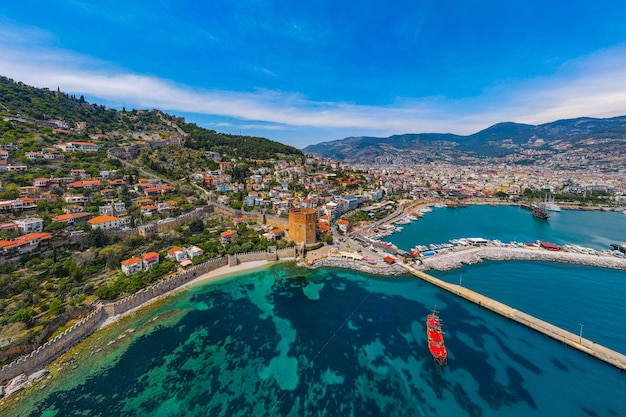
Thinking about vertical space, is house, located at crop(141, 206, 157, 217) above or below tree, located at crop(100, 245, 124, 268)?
above

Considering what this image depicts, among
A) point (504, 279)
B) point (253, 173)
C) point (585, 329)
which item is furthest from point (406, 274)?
point (253, 173)

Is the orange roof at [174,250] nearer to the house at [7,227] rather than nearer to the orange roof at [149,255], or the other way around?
the orange roof at [149,255]

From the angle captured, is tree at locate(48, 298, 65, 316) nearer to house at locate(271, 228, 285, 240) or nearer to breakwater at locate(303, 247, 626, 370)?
breakwater at locate(303, 247, 626, 370)

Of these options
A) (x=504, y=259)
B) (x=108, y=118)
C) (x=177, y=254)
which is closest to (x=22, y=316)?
(x=177, y=254)

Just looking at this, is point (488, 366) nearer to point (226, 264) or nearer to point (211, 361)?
point (211, 361)

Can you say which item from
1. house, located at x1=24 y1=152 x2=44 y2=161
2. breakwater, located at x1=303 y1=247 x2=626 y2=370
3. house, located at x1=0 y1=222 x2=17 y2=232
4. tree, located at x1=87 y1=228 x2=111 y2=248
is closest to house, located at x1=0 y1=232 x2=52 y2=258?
house, located at x1=0 y1=222 x2=17 y2=232

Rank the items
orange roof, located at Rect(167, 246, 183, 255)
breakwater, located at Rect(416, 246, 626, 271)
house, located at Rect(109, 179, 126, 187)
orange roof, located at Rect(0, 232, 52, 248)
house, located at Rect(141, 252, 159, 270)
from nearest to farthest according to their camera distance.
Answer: orange roof, located at Rect(0, 232, 52, 248)
house, located at Rect(141, 252, 159, 270)
orange roof, located at Rect(167, 246, 183, 255)
breakwater, located at Rect(416, 246, 626, 271)
house, located at Rect(109, 179, 126, 187)
